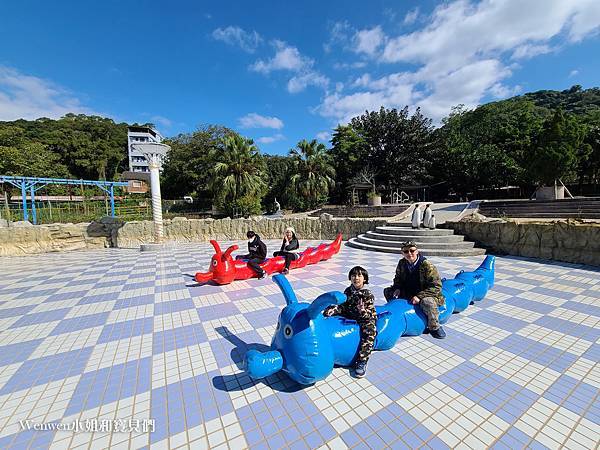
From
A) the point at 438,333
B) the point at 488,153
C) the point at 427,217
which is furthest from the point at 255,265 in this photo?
the point at 488,153

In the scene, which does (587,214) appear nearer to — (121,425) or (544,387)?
(544,387)

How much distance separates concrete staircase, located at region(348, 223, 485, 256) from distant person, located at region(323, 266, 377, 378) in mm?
6131

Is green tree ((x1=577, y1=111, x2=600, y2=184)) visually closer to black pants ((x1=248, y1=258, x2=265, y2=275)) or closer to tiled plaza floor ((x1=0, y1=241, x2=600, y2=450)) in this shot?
tiled plaza floor ((x1=0, y1=241, x2=600, y2=450))

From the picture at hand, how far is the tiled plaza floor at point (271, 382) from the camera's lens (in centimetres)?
191

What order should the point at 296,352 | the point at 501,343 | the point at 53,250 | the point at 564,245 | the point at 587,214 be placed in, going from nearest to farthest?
the point at 296,352
the point at 501,343
the point at 564,245
the point at 587,214
the point at 53,250

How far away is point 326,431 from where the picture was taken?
1.94m

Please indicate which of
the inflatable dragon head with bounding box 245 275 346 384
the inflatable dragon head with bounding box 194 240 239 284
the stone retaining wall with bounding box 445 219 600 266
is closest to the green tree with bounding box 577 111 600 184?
the stone retaining wall with bounding box 445 219 600 266

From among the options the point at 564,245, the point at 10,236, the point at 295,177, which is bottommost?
the point at 564,245

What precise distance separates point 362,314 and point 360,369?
52 centimetres

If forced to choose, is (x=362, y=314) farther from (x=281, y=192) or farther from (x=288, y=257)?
(x=281, y=192)

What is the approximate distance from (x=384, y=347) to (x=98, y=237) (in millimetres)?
14220

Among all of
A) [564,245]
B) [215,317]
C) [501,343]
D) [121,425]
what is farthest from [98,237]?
[564,245]

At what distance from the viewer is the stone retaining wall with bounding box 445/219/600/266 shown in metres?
6.34

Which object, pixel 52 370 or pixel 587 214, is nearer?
pixel 52 370
